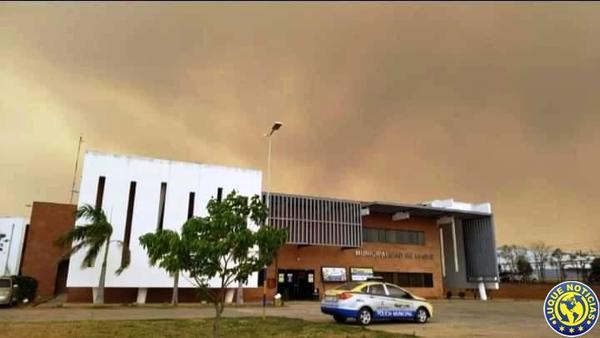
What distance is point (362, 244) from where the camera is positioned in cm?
3675

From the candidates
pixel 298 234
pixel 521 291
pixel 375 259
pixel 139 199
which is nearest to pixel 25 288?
pixel 139 199

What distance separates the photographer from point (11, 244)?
34969 millimetres

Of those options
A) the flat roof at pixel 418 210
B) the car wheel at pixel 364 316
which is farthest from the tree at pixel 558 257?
the car wheel at pixel 364 316

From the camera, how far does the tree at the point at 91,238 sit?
2462 centimetres

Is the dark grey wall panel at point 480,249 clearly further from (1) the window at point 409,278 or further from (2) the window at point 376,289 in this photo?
(2) the window at point 376,289

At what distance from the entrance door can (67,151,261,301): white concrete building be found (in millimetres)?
4458

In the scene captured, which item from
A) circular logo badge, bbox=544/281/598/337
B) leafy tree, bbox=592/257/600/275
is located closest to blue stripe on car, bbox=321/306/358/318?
circular logo badge, bbox=544/281/598/337

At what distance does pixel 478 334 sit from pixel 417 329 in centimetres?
197

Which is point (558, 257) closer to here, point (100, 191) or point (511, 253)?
point (511, 253)

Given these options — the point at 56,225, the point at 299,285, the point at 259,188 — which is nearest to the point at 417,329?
the point at 259,188

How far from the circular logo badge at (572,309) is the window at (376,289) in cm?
1031

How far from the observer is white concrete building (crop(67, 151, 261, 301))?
26.2 meters

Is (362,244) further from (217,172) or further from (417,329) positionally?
(417,329)

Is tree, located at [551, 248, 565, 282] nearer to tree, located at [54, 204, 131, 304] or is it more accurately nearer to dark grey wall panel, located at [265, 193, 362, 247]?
dark grey wall panel, located at [265, 193, 362, 247]
